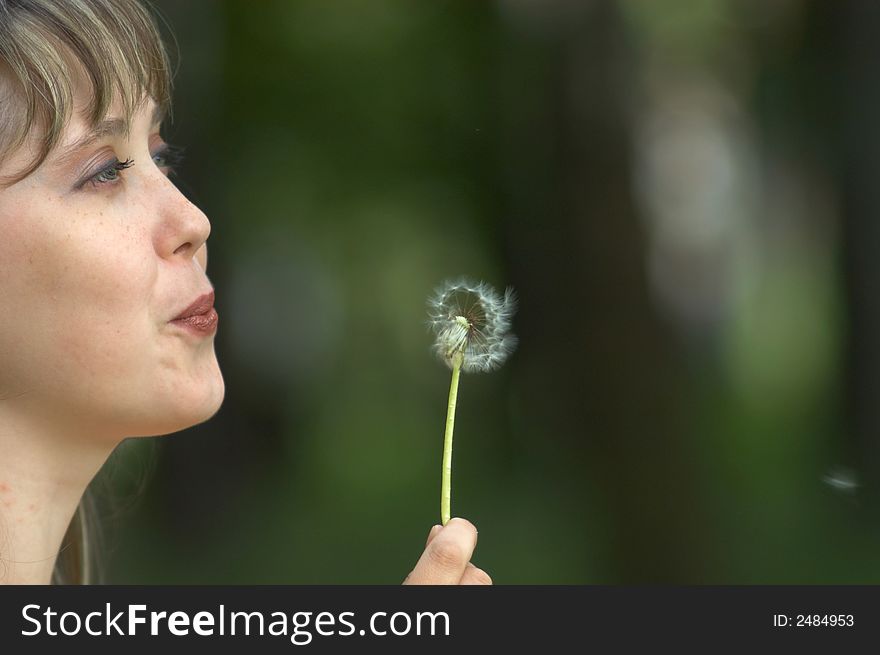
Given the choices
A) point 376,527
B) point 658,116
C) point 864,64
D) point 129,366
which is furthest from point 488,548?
point 129,366

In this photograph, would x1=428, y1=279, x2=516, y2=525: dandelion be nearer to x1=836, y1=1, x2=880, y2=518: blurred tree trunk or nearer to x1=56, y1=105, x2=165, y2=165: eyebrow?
x1=56, y1=105, x2=165, y2=165: eyebrow

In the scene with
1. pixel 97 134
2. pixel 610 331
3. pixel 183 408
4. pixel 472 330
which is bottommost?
pixel 183 408

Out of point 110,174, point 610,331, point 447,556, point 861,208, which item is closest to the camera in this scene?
point 447,556

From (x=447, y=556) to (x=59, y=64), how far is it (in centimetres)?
94

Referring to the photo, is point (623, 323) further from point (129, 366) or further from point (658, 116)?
point (129, 366)

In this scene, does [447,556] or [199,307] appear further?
[199,307]

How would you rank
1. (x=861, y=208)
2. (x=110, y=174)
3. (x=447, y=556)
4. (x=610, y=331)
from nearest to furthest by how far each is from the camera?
(x=447, y=556)
(x=110, y=174)
(x=610, y=331)
(x=861, y=208)

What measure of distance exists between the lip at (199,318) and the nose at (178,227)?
74 millimetres

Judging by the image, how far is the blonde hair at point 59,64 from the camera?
148 cm

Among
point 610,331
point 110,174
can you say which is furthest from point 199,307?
point 610,331

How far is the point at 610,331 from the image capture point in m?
4.22

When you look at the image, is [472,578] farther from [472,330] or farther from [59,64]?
[59,64]

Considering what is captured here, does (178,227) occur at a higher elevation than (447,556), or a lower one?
higher

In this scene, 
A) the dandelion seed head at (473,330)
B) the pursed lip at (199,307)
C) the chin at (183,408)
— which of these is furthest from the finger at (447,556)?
the pursed lip at (199,307)
